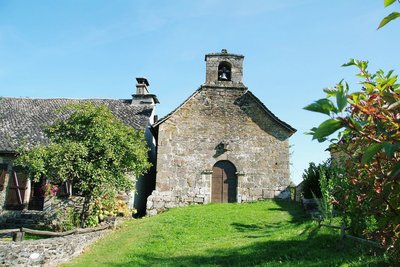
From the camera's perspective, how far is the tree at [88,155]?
1348cm

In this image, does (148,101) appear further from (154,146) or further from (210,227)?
(210,227)

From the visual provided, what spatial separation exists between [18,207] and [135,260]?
1005 cm

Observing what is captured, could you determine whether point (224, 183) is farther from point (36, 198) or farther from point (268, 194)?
point (36, 198)

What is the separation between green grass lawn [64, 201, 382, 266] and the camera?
8.38 metres

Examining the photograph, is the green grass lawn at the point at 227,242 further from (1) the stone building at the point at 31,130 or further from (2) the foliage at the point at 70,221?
(1) the stone building at the point at 31,130

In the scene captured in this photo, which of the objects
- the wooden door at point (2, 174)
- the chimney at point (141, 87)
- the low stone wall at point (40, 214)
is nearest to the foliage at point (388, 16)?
the low stone wall at point (40, 214)

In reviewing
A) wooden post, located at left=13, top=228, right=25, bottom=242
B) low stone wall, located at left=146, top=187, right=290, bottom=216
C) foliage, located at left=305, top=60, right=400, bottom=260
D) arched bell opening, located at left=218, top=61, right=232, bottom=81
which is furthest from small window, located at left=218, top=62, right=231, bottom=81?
foliage, located at left=305, top=60, right=400, bottom=260

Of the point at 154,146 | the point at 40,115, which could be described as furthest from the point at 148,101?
the point at 40,115

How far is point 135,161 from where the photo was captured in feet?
49.4

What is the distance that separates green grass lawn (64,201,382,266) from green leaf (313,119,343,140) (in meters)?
4.47

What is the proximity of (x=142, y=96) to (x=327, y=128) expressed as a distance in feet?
73.4

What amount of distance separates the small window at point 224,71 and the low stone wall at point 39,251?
40.3 ft


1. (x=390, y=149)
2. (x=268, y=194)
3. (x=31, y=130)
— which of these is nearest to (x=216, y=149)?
(x=268, y=194)

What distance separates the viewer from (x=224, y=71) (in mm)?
21172
